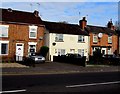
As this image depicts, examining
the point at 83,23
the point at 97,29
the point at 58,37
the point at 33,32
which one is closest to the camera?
the point at 33,32

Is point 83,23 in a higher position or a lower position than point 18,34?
higher

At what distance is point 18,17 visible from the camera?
147 feet

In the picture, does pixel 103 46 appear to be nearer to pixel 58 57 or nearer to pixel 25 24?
pixel 58 57

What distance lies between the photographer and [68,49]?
165 feet

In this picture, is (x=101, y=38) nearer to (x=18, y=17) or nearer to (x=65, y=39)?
(x=65, y=39)

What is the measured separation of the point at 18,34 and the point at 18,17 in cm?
321

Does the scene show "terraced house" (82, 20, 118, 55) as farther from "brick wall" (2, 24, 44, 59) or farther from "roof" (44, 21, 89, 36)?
"brick wall" (2, 24, 44, 59)

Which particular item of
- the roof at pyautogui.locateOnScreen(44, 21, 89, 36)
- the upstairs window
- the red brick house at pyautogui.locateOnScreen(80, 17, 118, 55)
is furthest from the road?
the red brick house at pyautogui.locateOnScreen(80, 17, 118, 55)

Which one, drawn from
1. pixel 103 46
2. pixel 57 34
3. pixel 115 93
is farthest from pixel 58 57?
pixel 115 93

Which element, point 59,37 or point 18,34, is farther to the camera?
point 59,37

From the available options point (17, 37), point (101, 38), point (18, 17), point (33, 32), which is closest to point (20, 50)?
point (17, 37)

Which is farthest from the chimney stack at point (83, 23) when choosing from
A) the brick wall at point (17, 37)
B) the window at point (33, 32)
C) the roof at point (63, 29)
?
the window at point (33, 32)

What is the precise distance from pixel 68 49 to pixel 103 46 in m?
10.9

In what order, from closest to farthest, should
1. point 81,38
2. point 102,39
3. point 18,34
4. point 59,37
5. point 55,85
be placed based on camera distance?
point 55,85
point 18,34
point 59,37
point 81,38
point 102,39
